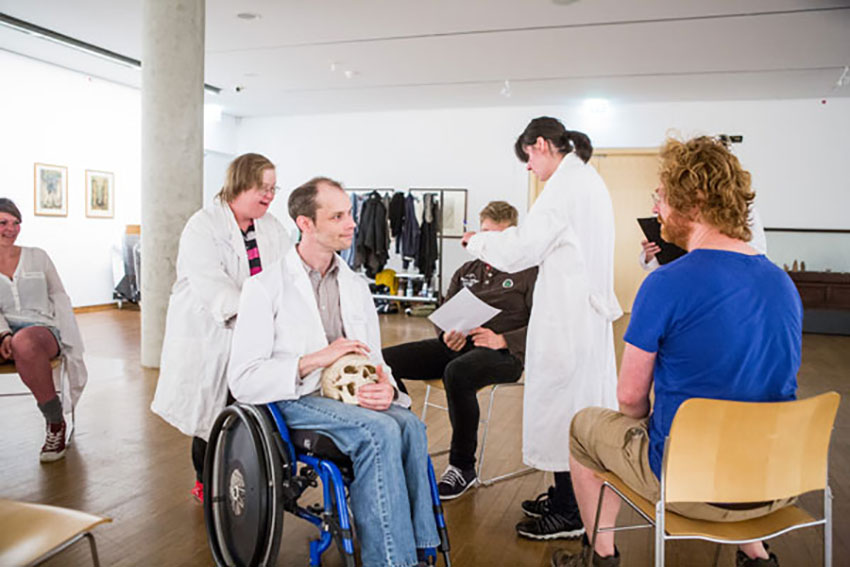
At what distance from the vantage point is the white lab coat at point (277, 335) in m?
1.94

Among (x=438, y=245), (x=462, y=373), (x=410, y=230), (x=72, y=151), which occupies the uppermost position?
(x=72, y=151)

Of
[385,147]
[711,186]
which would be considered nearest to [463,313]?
[711,186]

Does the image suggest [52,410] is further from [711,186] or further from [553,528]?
[711,186]

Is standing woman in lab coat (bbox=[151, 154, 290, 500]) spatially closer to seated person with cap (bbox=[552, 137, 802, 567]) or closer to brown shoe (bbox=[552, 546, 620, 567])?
brown shoe (bbox=[552, 546, 620, 567])

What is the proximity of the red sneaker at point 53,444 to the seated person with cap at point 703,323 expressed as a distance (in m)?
2.75

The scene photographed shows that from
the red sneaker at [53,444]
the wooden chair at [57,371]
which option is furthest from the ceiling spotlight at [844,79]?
the red sneaker at [53,444]

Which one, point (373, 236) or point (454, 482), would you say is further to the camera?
point (373, 236)

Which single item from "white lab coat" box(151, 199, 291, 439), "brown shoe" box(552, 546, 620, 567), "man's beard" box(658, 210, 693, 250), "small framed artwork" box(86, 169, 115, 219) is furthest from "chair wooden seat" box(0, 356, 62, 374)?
"small framed artwork" box(86, 169, 115, 219)

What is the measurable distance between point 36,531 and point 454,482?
71.9 inches

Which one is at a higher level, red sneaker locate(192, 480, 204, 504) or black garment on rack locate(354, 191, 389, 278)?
black garment on rack locate(354, 191, 389, 278)

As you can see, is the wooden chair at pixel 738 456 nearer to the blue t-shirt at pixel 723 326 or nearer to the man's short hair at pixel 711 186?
the blue t-shirt at pixel 723 326

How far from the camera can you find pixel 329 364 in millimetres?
1985

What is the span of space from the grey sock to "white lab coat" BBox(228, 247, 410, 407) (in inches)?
71.3

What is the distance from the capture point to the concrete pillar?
17.6ft
